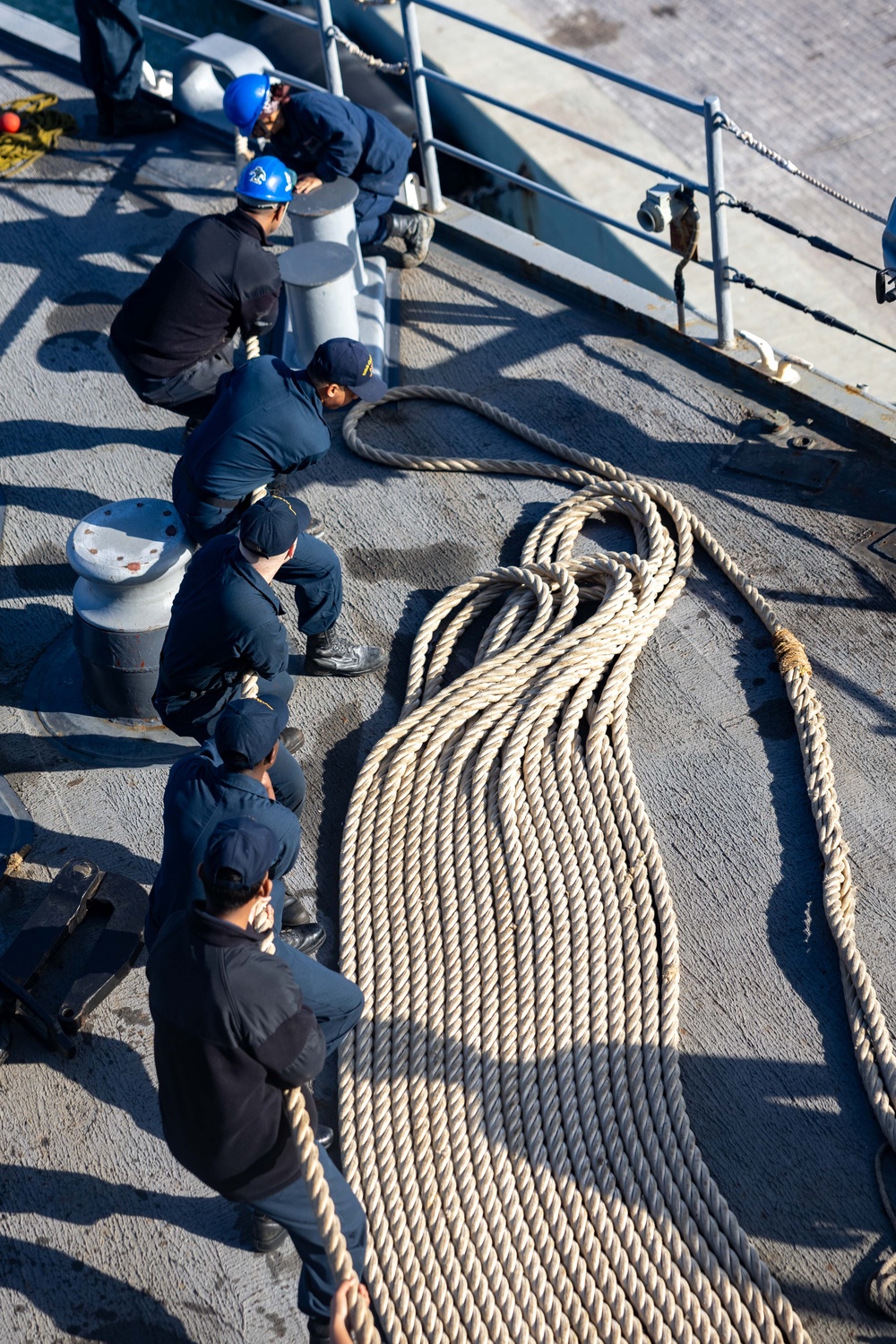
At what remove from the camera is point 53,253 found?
687 cm

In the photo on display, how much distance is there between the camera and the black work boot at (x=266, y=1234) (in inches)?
136

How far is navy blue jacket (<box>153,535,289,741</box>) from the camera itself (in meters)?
4.00

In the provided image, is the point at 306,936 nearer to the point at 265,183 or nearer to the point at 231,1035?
the point at 231,1035

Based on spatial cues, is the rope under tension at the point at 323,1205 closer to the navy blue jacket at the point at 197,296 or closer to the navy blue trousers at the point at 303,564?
the navy blue trousers at the point at 303,564

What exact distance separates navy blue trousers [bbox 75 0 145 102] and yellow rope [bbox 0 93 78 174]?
292 mm

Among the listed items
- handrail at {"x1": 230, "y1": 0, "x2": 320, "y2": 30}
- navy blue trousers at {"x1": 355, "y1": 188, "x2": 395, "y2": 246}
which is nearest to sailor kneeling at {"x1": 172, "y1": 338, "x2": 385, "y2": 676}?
navy blue trousers at {"x1": 355, "y1": 188, "x2": 395, "y2": 246}

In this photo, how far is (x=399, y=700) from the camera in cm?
483

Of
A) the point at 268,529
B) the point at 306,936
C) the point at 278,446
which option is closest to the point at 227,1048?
the point at 306,936

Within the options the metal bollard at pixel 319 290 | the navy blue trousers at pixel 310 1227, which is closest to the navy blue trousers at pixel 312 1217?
the navy blue trousers at pixel 310 1227

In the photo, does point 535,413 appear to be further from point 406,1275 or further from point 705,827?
point 406,1275

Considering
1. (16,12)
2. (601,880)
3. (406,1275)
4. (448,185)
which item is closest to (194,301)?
(601,880)

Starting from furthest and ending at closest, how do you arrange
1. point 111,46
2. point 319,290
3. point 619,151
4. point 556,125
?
point 111,46, point 556,125, point 619,151, point 319,290

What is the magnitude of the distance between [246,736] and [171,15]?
12143 mm

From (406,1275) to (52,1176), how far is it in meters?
1.07
